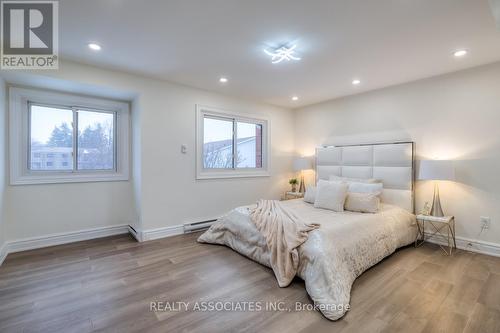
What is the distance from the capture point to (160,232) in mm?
3631

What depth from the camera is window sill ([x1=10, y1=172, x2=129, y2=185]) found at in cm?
314

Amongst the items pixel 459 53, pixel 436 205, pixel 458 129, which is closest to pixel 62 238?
pixel 436 205

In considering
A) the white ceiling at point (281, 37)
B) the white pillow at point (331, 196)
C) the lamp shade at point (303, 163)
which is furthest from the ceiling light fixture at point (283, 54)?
the lamp shade at point (303, 163)

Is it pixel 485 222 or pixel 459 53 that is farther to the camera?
pixel 485 222

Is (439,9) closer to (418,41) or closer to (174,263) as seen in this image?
(418,41)

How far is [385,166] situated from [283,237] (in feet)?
7.66

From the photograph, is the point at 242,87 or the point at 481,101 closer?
the point at 481,101

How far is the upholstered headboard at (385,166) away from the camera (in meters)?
3.48

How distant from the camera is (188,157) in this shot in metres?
3.93

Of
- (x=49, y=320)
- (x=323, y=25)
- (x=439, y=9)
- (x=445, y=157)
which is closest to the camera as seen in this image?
(x=49, y=320)

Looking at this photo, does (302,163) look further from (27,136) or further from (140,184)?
(27,136)

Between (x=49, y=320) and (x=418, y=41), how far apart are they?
165 inches

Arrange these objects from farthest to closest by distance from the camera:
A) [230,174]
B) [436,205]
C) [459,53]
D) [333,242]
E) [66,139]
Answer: [230,174] → [66,139] → [436,205] → [459,53] → [333,242]

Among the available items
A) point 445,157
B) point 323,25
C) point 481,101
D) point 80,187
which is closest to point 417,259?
point 445,157
